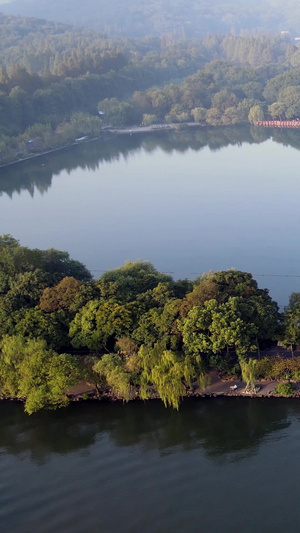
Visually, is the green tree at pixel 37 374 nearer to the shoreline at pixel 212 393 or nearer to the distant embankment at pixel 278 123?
the shoreline at pixel 212 393

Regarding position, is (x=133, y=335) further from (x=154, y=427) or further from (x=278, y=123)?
(x=278, y=123)

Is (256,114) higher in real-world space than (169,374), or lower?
higher

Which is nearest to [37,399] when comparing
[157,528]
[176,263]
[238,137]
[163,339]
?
[163,339]

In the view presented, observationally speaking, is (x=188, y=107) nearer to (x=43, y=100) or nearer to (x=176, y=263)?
(x=43, y=100)

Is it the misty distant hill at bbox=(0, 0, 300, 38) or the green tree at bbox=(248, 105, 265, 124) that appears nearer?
the green tree at bbox=(248, 105, 265, 124)

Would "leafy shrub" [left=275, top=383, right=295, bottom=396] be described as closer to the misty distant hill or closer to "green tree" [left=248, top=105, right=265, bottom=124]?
"green tree" [left=248, top=105, right=265, bottom=124]

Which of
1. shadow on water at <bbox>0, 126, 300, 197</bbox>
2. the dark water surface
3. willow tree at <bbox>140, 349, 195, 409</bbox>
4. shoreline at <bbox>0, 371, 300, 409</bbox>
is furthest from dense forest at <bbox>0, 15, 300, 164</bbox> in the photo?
the dark water surface

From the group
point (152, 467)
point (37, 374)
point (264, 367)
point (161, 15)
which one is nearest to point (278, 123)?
point (264, 367)
